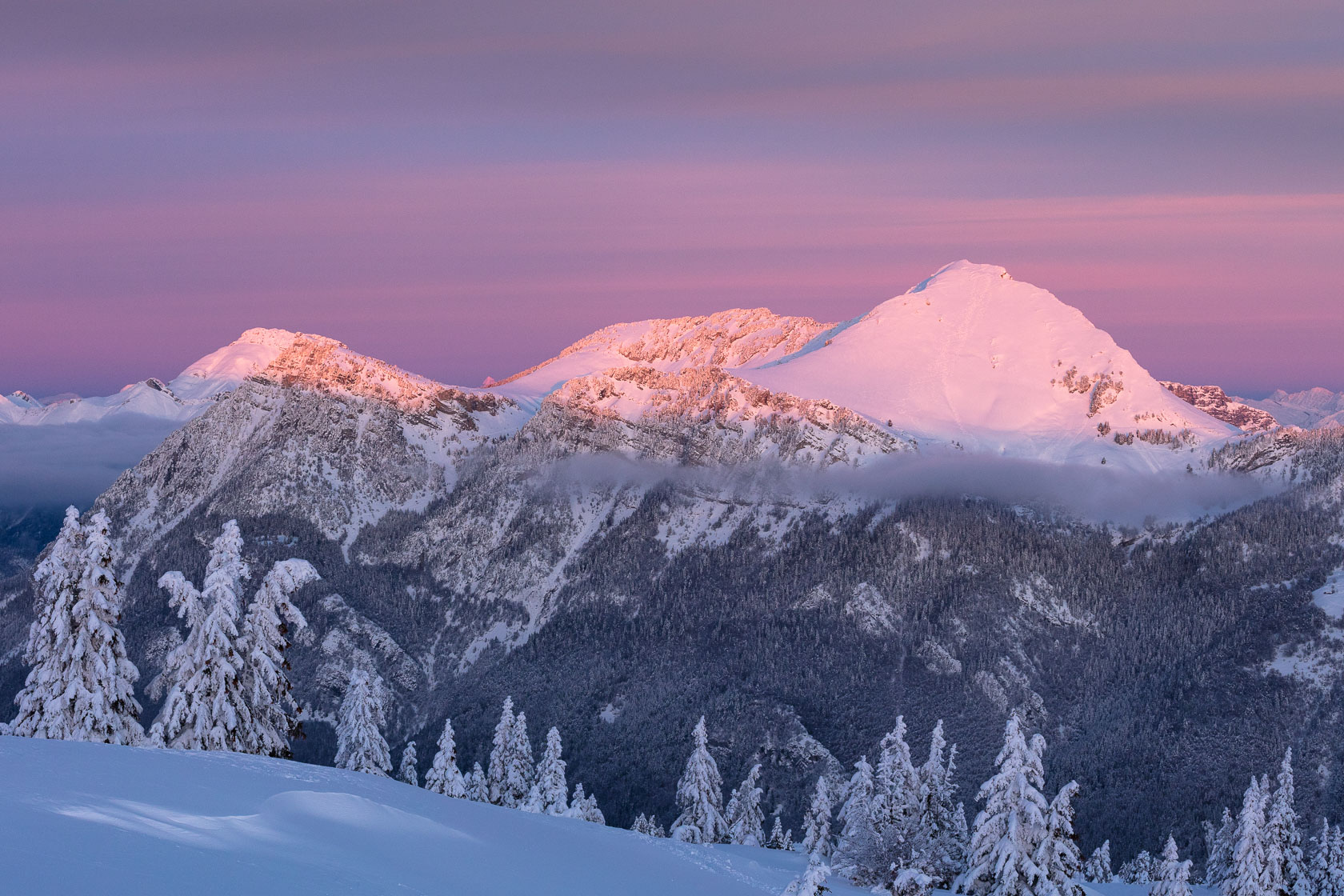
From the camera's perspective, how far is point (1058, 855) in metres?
52.2

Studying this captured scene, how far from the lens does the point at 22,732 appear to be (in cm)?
5475

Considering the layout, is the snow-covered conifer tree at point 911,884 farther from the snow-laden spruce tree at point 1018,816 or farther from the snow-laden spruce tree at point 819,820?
the snow-laden spruce tree at point 819,820

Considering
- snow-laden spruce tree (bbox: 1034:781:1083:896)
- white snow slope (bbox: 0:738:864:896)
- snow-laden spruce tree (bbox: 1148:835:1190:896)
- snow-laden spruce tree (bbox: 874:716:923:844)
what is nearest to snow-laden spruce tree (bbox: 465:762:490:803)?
snow-laden spruce tree (bbox: 874:716:923:844)

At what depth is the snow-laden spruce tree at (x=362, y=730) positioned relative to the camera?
315 ft

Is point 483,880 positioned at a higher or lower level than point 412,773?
higher

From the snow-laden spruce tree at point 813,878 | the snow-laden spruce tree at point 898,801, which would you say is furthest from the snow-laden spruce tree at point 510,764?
the snow-laden spruce tree at point 813,878

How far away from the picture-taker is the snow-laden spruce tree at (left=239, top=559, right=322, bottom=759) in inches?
2185

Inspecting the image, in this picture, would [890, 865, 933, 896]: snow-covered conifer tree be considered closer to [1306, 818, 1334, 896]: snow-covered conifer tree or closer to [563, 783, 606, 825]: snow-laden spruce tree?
[563, 783, 606, 825]: snow-laden spruce tree

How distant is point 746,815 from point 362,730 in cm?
4419

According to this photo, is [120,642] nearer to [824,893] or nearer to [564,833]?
[564,833]

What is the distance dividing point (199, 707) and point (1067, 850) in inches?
1442

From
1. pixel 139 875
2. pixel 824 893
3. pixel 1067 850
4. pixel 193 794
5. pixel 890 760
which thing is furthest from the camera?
pixel 890 760

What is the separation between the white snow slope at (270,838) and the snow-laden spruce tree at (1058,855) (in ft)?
59.6

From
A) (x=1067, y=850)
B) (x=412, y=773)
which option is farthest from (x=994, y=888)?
(x=412, y=773)
